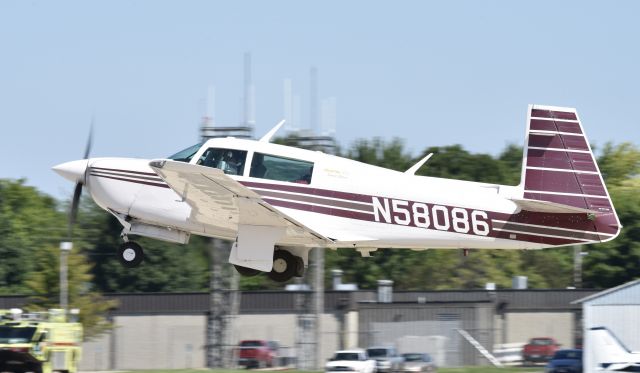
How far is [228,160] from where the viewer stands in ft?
59.0

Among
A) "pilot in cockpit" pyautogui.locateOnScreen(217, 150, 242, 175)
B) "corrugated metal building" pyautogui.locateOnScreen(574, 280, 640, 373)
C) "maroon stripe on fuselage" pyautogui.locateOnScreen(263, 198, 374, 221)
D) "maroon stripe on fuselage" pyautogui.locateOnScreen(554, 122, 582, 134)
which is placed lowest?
"corrugated metal building" pyautogui.locateOnScreen(574, 280, 640, 373)

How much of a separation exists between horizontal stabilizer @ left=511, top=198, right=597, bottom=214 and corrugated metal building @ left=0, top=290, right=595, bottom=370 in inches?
914

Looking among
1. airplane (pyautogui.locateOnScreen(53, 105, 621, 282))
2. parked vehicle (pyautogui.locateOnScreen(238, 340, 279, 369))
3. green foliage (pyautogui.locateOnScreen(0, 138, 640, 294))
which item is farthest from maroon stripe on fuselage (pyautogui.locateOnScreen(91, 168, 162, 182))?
green foliage (pyautogui.locateOnScreen(0, 138, 640, 294))

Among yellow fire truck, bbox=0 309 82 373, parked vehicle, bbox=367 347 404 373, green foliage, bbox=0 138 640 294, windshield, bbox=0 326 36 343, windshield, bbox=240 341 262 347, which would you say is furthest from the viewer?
green foliage, bbox=0 138 640 294

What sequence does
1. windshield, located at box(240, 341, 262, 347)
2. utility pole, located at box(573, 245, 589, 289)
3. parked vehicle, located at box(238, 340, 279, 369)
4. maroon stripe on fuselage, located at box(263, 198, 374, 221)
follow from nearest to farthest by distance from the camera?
maroon stripe on fuselage, located at box(263, 198, 374, 221), parked vehicle, located at box(238, 340, 279, 369), windshield, located at box(240, 341, 262, 347), utility pole, located at box(573, 245, 589, 289)

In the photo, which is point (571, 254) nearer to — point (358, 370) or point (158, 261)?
point (158, 261)

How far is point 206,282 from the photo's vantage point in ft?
209

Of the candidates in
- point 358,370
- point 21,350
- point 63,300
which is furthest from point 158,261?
point 21,350

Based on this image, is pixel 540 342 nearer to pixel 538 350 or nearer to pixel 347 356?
pixel 538 350

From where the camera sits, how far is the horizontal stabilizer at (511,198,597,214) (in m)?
17.6

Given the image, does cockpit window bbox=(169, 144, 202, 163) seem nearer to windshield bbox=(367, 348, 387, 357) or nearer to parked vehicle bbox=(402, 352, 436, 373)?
parked vehicle bbox=(402, 352, 436, 373)

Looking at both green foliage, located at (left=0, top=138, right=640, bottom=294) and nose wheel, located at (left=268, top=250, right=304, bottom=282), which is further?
green foliage, located at (left=0, top=138, right=640, bottom=294)

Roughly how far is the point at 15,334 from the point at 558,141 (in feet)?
43.9

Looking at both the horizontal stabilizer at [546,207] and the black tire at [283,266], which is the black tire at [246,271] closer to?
the black tire at [283,266]
